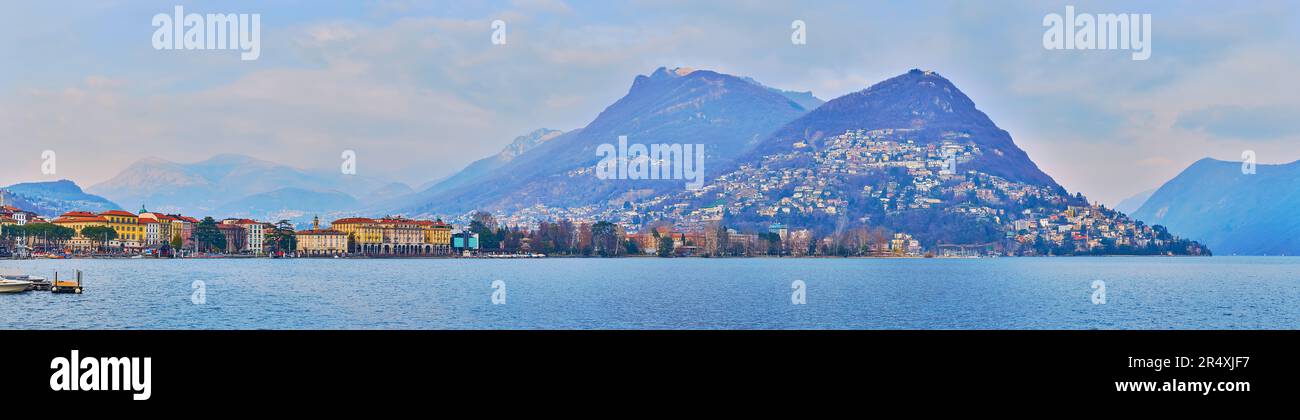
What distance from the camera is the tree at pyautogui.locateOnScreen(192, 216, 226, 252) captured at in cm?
15225

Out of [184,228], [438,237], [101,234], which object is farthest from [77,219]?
[438,237]

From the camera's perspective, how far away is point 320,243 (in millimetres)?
161375

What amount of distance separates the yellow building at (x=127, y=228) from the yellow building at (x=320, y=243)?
2200 centimetres

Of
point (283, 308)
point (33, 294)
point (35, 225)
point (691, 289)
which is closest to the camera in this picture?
point (283, 308)

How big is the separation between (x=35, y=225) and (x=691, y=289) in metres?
110

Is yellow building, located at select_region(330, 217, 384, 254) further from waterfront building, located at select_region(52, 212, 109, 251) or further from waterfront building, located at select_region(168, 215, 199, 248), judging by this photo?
waterfront building, located at select_region(52, 212, 109, 251)

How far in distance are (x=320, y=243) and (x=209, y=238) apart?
52.5ft

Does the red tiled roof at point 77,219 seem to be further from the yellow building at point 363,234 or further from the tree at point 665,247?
the tree at point 665,247

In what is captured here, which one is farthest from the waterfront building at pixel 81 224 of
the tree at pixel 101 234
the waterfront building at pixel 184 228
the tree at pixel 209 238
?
the tree at pixel 209 238

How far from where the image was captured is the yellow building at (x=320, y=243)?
524 feet
